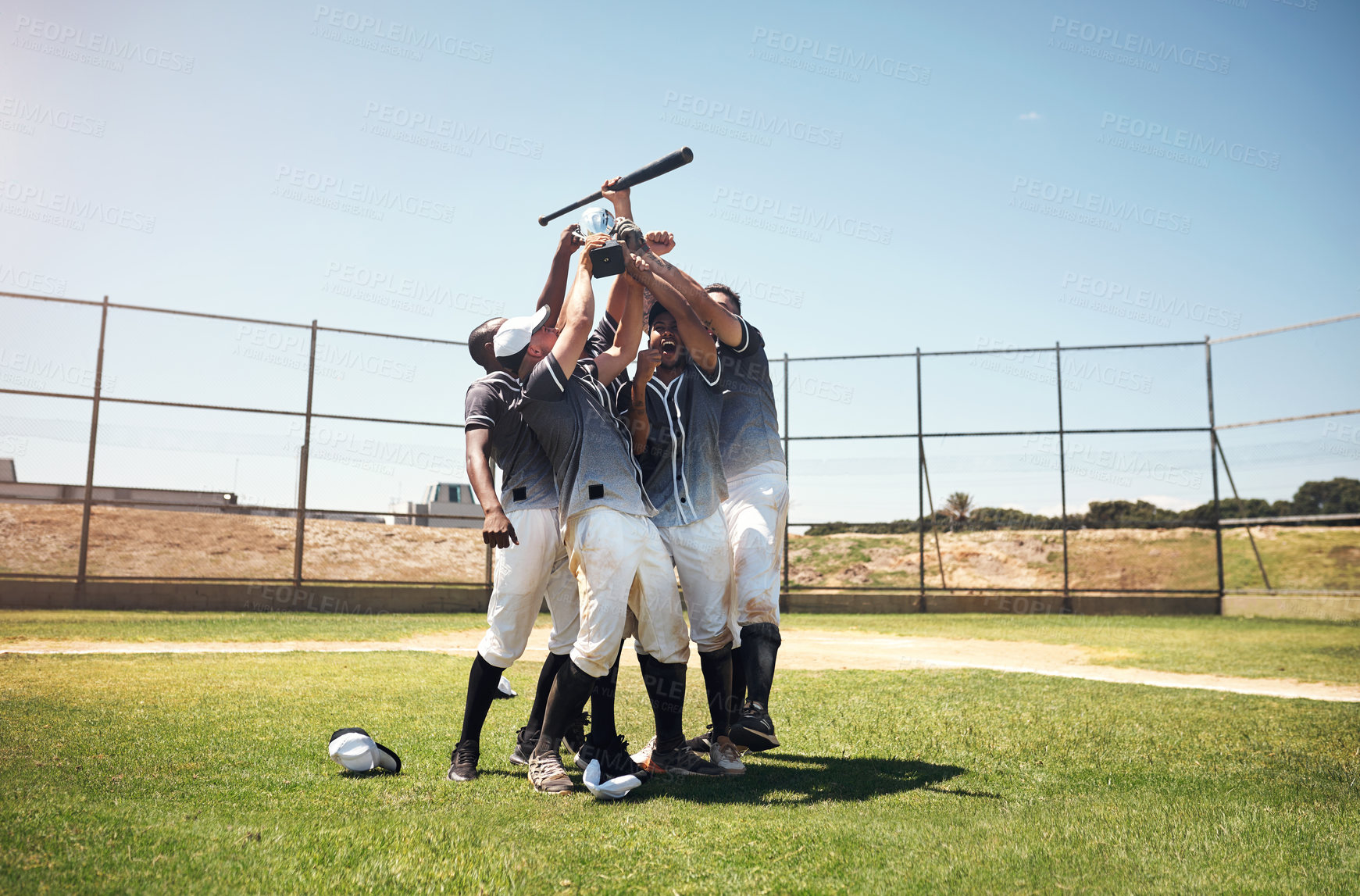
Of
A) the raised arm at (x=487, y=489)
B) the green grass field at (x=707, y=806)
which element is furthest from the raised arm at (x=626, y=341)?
the green grass field at (x=707, y=806)

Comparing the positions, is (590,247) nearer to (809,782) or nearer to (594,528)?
(594,528)

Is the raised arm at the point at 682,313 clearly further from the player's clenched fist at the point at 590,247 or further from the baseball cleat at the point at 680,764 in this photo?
the baseball cleat at the point at 680,764

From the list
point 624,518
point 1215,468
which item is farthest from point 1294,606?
point 624,518

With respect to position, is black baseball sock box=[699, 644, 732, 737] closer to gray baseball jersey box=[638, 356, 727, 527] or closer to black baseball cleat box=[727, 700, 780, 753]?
black baseball cleat box=[727, 700, 780, 753]

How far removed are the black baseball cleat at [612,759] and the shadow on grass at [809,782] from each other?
9 cm

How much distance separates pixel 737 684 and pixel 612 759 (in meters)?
1.03

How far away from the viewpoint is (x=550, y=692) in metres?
4.41

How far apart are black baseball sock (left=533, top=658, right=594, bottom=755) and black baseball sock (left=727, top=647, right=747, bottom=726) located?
0.77 meters

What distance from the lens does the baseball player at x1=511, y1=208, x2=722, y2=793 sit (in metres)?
3.76

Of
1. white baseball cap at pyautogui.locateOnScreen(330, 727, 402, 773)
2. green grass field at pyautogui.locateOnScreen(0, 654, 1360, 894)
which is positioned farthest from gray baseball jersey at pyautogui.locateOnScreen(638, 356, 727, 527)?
white baseball cap at pyautogui.locateOnScreen(330, 727, 402, 773)

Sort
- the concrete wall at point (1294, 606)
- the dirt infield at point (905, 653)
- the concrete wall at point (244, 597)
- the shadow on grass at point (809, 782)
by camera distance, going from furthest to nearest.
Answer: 1. the concrete wall at point (1294, 606)
2. the concrete wall at point (244, 597)
3. the dirt infield at point (905, 653)
4. the shadow on grass at point (809, 782)

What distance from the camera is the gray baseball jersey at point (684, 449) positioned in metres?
4.16

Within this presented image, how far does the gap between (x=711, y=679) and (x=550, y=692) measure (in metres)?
0.81

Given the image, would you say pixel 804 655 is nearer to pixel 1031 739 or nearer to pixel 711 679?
pixel 1031 739
